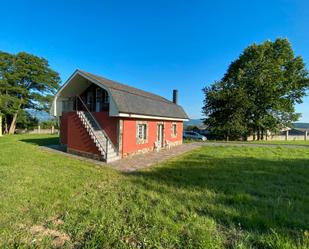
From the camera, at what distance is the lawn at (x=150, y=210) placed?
3.24 m

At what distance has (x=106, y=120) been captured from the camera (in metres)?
11.6

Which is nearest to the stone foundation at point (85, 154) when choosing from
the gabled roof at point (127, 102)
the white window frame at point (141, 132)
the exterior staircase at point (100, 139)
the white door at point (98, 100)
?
the exterior staircase at point (100, 139)

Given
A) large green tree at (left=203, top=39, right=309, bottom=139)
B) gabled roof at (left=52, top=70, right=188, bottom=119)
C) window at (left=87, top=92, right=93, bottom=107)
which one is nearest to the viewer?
gabled roof at (left=52, top=70, right=188, bottom=119)

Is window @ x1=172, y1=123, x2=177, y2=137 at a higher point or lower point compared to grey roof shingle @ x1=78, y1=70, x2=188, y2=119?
lower

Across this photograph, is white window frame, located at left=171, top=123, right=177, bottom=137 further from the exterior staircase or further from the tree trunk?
the tree trunk

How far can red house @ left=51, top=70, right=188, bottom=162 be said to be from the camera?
419 inches

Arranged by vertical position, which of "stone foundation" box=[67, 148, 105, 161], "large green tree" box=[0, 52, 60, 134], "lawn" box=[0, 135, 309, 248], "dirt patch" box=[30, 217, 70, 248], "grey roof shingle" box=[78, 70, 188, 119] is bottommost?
"dirt patch" box=[30, 217, 70, 248]

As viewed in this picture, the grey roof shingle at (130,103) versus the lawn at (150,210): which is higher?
the grey roof shingle at (130,103)

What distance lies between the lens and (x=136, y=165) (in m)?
9.32

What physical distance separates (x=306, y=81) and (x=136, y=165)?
30.2 meters

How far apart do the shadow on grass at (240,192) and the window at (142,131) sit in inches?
178

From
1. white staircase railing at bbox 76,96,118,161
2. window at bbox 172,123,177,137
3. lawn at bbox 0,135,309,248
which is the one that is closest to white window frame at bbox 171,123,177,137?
window at bbox 172,123,177,137

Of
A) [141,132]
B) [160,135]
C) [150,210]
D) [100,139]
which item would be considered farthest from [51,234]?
[160,135]

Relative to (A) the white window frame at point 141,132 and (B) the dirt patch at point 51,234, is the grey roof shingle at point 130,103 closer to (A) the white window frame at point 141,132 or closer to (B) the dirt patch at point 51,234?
(A) the white window frame at point 141,132
